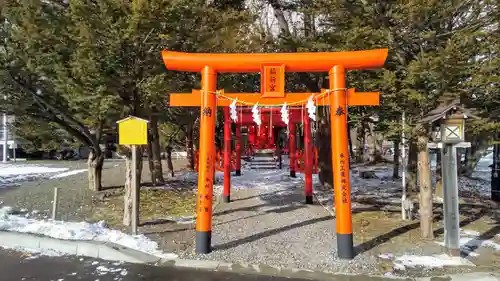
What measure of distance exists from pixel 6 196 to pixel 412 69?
38.6ft

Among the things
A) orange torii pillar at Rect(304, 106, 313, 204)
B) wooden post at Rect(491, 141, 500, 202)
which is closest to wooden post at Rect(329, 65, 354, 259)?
orange torii pillar at Rect(304, 106, 313, 204)

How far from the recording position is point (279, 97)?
7.11 m

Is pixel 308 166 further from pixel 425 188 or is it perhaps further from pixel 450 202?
pixel 450 202

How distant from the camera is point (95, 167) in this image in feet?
42.5

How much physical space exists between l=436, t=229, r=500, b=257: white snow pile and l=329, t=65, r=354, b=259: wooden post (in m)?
2.15

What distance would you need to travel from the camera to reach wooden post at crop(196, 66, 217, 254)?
22.0ft

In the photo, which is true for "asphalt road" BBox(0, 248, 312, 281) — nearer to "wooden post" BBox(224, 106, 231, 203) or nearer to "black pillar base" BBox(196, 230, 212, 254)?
"black pillar base" BBox(196, 230, 212, 254)

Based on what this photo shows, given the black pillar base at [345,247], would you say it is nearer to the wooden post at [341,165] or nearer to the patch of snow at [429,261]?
the wooden post at [341,165]

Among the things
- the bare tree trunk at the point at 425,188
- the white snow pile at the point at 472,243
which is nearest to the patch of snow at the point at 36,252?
the bare tree trunk at the point at 425,188

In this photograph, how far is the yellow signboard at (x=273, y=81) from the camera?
276 inches

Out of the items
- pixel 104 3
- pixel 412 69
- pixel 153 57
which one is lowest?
pixel 412 69

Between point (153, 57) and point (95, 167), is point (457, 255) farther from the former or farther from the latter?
point (95, 167)

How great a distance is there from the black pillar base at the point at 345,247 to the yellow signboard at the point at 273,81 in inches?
106

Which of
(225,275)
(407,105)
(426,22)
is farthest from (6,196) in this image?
(426,22)
